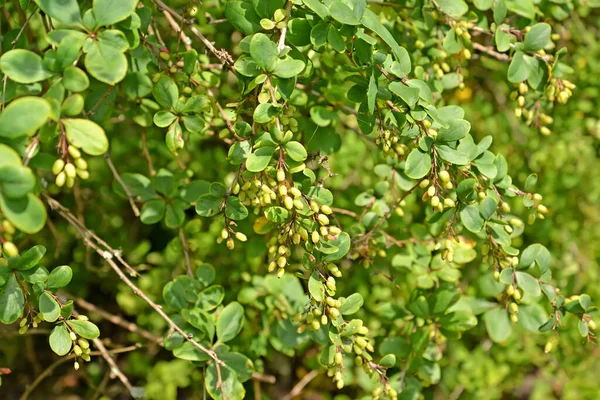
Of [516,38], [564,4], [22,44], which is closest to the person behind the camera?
[22,44]

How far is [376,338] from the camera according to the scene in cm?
220

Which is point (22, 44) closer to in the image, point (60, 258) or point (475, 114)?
point (60, 258)

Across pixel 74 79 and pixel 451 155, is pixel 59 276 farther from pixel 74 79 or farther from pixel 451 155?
pixel 451 155

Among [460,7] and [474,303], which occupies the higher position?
[460,7]

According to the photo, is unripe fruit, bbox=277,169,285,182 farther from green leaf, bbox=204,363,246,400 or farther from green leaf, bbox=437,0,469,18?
green leaf, bbox=437,0,469,18

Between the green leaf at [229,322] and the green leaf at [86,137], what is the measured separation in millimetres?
720

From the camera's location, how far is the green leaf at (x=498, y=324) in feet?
5.65

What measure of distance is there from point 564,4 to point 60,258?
215 cm

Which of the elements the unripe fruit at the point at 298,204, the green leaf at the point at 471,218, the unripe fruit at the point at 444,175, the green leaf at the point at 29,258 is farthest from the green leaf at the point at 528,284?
the green leaf at the point at 29,258

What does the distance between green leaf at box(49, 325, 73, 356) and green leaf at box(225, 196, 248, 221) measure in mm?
408

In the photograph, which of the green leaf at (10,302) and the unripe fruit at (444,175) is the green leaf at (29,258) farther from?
the unripe fruit at (444,175)

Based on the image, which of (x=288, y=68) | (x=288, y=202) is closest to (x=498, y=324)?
(x=288, y=202)

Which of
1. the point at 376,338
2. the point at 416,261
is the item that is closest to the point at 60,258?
the point at 376,338

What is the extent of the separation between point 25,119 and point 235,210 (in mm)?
505
